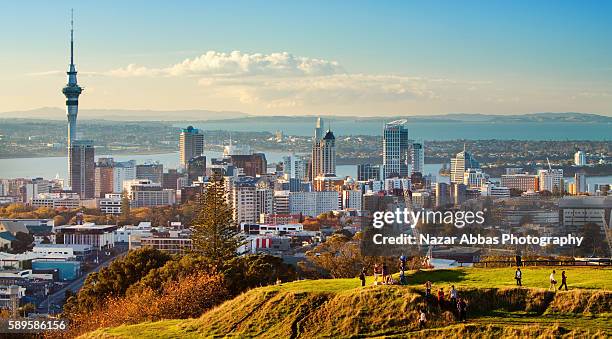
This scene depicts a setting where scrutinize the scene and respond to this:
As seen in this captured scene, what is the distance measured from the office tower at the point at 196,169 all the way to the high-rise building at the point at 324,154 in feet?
39.7

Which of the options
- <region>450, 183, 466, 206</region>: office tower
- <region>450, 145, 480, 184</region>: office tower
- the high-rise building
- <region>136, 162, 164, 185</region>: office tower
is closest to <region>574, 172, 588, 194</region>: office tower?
<region>450, 183, 466, 206</region>: office tower

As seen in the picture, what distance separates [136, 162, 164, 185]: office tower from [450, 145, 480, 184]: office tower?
81.9ft

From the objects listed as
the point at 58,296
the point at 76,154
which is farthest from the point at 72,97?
the point at 58,296

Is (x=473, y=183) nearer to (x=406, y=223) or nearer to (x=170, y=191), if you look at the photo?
(x=170, y=191)

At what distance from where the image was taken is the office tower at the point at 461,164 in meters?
93.7

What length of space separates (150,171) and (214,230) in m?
81.3

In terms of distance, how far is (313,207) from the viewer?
80.5m

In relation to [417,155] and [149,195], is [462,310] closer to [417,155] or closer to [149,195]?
[149,195]

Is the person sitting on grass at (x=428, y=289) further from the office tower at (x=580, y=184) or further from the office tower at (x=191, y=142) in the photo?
the office tower at (x=191, y=142)

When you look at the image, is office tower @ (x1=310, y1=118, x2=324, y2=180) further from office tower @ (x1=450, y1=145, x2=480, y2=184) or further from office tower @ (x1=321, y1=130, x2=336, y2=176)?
office tower @ (x1=450, y1=145, x2=480, y2=184)

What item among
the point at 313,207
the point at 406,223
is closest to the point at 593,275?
the point at 406,223

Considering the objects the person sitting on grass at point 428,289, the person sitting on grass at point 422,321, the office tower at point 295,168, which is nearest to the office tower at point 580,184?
the office tower at point 295,168

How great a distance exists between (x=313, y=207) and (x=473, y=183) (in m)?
11.8

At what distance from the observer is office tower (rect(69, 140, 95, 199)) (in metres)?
94.3
